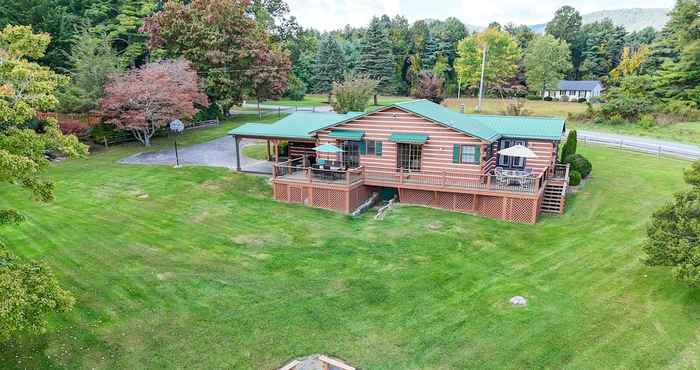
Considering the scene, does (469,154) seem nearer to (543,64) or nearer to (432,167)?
(432,167)

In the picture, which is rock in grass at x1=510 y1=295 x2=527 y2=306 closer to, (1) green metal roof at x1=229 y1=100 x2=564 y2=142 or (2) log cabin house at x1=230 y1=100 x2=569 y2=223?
(2) log cabin house at x1=230 y1=100 x2=569 y2=223

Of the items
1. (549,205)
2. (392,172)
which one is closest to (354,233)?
(392,172)

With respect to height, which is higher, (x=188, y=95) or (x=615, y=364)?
(x=188, y=95)

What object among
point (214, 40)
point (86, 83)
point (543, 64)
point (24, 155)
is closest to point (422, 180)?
point (24, 155)

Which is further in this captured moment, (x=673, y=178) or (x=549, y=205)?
(x=673, y=178)

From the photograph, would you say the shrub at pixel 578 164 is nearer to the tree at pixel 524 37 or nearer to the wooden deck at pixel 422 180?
the wooden deck at pixel 422 180

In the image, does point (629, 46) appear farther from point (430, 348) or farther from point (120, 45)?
point (430, 348)
